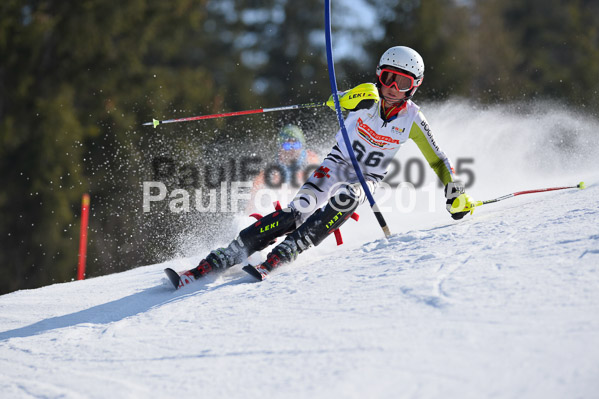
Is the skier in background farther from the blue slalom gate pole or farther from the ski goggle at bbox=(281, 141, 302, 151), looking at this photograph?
the blue slalom gate pole

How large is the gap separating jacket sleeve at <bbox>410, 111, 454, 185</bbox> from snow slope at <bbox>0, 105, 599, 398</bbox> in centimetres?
39

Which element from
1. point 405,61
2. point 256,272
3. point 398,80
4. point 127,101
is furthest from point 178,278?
point 127,101

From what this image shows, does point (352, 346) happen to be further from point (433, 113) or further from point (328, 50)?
point (433, 113)

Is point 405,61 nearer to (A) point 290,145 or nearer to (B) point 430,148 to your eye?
(B) point 430,148

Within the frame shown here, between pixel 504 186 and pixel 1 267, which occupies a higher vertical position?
pixel 504 186

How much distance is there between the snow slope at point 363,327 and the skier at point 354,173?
180 millimetres

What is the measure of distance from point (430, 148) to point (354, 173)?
0.57m

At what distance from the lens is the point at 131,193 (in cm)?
1641

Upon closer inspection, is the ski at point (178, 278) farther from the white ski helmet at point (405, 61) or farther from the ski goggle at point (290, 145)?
the ski goggle at point (290, 145)

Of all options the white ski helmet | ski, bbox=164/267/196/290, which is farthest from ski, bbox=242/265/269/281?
the white ski helmet

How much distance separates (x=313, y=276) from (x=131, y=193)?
1363 cm

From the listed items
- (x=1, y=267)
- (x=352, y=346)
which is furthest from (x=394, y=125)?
(x=1, y=267)

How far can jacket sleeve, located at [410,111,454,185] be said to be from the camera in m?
4.36

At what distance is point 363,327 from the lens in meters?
2.61
